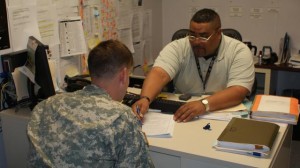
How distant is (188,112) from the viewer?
1.87 m

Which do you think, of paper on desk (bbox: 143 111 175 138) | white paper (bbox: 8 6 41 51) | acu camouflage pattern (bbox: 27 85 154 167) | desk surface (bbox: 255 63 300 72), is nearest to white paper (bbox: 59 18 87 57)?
white paper (bbox: 8 6 41 51)

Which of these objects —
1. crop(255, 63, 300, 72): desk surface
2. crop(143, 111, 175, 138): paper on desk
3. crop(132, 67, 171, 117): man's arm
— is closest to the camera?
crop(143, 111, 175, 138): paper on desk

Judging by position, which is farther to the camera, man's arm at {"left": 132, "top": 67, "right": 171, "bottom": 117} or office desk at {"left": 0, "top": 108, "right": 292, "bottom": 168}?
man's arm at {"left": 132, "top": 67, "right": 171, "bottom": 117}

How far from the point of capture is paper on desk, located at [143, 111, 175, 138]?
170 cm

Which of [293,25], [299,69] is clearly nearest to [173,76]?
[299,69]

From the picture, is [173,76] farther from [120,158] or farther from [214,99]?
[120,158]

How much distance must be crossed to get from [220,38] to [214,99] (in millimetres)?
605

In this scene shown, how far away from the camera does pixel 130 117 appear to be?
1.26 m

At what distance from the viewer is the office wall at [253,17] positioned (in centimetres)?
363

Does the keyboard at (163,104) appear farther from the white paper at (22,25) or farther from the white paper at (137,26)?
the white paper at (137,26)

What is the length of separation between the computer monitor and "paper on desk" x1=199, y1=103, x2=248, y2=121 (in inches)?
33.2

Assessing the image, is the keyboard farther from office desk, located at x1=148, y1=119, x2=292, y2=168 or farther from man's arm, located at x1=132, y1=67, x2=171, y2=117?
office desk, located at x1=148, y1=119, x2=292, y2=168

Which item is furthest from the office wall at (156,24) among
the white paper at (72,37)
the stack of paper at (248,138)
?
the stack of paper at (248,138)

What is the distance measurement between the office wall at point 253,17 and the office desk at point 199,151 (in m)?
→ 2.12
